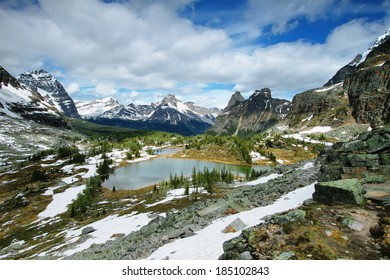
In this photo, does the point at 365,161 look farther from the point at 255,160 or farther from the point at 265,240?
the point at 255,160

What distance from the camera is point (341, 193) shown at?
20.5 metres

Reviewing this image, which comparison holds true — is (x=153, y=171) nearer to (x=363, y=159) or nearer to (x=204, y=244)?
(x=363, y=159)

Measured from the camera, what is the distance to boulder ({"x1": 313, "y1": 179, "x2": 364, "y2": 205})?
65.4 feet

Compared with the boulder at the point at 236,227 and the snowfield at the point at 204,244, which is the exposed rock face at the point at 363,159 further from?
the boulder at the point at 236,227

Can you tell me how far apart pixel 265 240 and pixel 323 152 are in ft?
167

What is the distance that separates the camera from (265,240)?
15641mm

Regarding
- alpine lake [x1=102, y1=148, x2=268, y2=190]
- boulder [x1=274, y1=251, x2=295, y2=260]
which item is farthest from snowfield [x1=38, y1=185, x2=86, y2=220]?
boulder [x1=274, y1=251, x2=295, y2=260]

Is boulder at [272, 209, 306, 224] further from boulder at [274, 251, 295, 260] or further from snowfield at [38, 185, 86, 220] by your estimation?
snowfield at [38, 185, 86, 220]

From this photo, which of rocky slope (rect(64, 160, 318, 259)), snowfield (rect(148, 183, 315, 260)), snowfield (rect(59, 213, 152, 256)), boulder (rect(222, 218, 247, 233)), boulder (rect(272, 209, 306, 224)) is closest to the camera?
boulder (rect(272, 209, 306, 224))

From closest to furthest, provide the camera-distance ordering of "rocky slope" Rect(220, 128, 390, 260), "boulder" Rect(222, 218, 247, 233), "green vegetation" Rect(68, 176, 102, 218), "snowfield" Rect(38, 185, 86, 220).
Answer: "rocky slope" Rect(220, 128, 390, 260), "boulder" Rect(222, 218, 247, 233), "green vegetation" Rect(68, 176, 102, 218), "snowfield" Rect(38, 185, 86, 220)

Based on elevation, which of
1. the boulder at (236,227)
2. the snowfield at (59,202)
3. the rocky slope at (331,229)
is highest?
the rocky slope at (331,229)

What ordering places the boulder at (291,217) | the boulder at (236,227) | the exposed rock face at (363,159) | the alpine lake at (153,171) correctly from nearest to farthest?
the boulder at (291,217) → the boulder at (236,227) → the exposed rock face at (363,159) → the alpine lake at (153,171)

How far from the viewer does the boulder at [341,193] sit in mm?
19927

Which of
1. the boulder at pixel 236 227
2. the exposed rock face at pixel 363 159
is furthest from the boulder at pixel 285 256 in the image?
the exposed rock face at pixel 363 159
